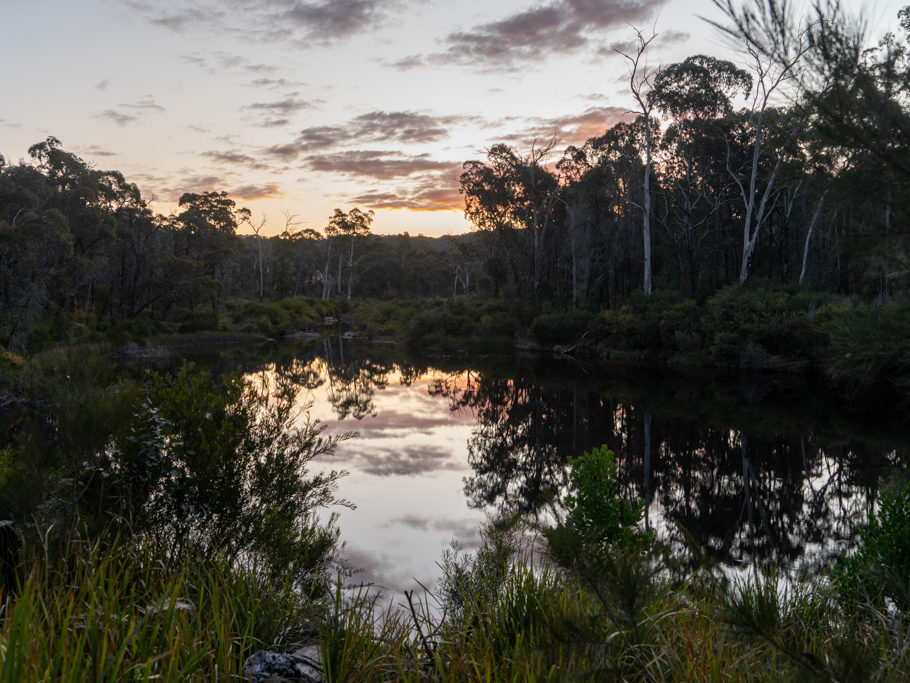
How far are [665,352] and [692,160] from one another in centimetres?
1291

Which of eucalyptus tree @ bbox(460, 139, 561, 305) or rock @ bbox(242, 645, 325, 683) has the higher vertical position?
eucalyptus tree @ bbox(460, 139, 561, 305)

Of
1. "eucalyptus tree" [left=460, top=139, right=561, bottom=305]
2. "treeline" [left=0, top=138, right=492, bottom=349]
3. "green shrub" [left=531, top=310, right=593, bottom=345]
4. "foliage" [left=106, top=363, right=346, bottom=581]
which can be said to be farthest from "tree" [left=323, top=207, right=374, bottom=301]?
"foliage" [left=106, top=363, right=346, bottom=581]

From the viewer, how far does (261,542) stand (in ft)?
17.0

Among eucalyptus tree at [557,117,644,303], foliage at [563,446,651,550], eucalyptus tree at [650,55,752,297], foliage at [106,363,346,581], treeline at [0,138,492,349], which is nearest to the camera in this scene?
foliage at [106,363,346,581]

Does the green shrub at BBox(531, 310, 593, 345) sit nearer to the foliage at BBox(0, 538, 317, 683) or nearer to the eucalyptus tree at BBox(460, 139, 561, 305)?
the eucalyptus tree at BBox(460, 139, 561, 305)

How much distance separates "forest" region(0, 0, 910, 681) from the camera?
2592 millimetres

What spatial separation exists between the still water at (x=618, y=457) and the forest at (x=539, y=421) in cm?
13

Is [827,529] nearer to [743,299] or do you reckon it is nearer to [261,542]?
[261,542]

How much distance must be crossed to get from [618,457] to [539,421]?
3780 millimetres

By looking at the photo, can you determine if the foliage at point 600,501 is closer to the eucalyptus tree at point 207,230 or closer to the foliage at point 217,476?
the foliage at point 217,476

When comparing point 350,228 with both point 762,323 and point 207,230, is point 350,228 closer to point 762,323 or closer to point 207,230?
point 207,230

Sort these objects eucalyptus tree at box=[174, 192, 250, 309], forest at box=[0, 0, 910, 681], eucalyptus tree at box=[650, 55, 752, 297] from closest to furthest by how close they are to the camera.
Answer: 1. forest at box=[0, 0, 910, 681]
2. eucalyptus tree at box=[650, 55, 752, 297]
3. eucalyptus tree at box=[174, 192, 250, 309]

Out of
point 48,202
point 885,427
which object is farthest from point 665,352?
point 48,202

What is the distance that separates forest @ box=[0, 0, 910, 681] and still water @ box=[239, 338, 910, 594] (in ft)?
0.42
